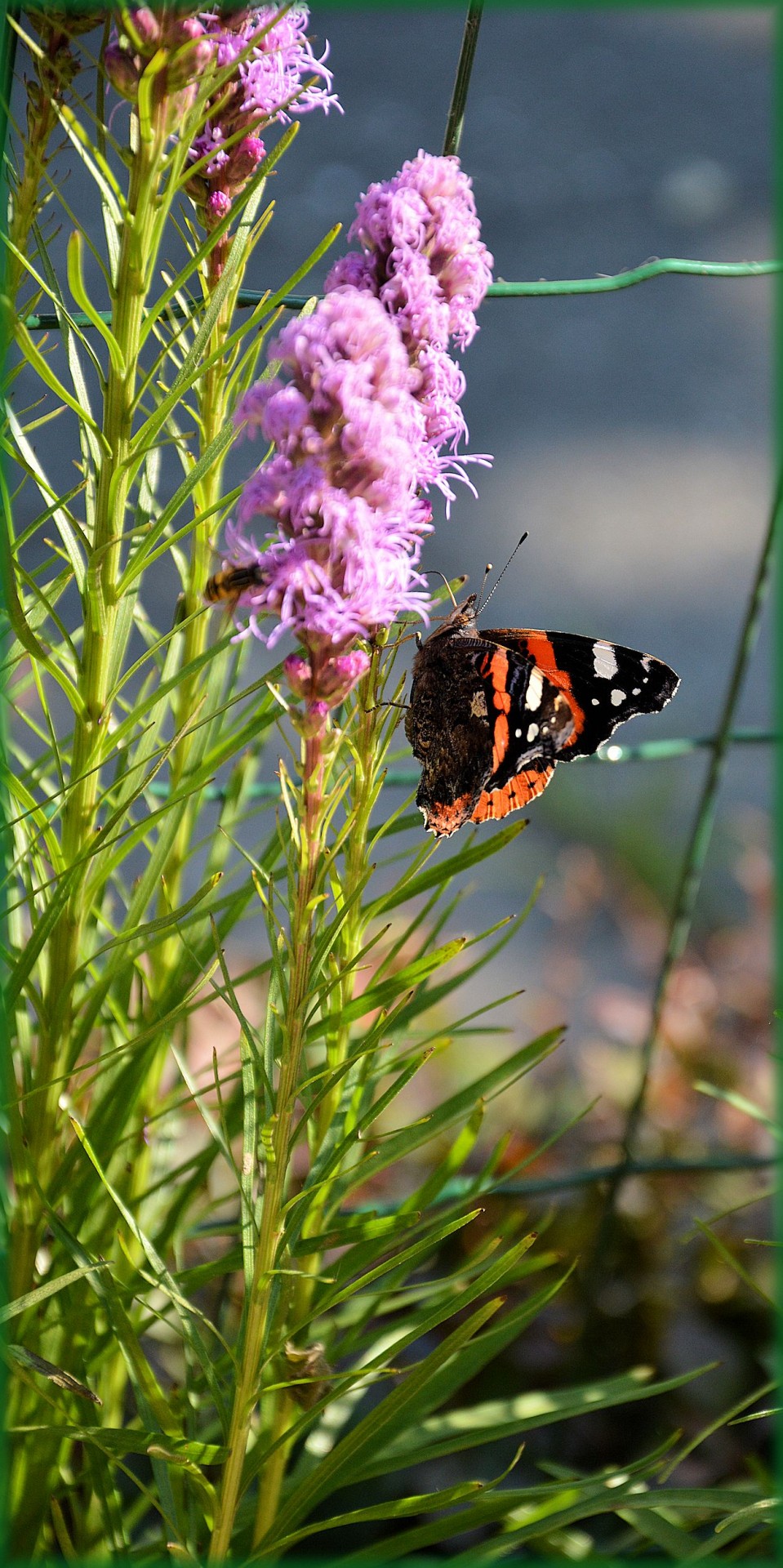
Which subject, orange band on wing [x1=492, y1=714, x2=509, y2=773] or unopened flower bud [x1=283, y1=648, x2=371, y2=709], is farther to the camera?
orange band on wing [x1=492, y1=714, x2=509, y2=773]

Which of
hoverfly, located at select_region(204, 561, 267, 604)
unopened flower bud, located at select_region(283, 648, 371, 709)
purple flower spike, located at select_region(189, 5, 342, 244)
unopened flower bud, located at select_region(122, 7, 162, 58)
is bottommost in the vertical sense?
unopened flower bud, located at select_region(283, 648, 371, 709)

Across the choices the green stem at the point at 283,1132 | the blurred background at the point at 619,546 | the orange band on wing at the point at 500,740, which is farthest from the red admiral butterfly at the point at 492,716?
the blurred background at the point at 619,546

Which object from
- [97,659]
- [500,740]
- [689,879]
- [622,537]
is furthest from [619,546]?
[97,659]

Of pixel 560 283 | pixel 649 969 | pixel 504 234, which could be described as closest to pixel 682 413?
pixel 504 234

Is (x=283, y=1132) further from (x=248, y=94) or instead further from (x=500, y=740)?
(x=248, y=94)

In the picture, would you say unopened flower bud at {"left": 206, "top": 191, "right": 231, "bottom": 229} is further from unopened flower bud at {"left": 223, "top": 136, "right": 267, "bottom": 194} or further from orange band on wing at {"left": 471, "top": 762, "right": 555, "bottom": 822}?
orange band on wing at {"left": 471, "top": 762, "right": 555, "bottom": 822}

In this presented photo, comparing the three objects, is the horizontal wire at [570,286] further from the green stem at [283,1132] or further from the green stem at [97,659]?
the green stem at [283,1132]

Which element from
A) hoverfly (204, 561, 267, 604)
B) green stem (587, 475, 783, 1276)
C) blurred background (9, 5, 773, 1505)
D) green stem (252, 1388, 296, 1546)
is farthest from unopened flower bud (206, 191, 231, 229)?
blurred background (9, 5, 773, 1505)
